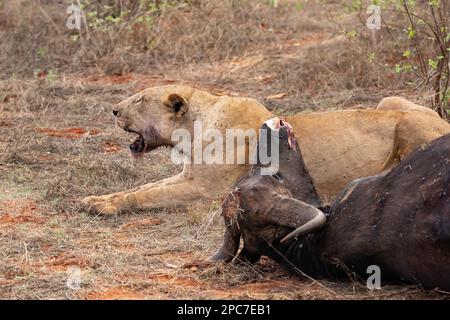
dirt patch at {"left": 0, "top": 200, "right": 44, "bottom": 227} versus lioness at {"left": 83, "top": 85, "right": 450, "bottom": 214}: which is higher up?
lioness at {"left": 83, "top": 85, "right": 450, "bottom": 214}

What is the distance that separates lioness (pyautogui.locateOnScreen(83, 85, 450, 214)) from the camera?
263 inches

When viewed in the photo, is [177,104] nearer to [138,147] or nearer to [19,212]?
[138,147]

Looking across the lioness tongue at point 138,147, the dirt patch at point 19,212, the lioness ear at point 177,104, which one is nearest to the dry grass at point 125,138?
the dirt patch at point 19,212

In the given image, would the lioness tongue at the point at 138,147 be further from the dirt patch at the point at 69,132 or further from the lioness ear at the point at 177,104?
the dirt patch at the point at 69,132

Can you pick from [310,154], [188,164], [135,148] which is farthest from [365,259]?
[135,148]

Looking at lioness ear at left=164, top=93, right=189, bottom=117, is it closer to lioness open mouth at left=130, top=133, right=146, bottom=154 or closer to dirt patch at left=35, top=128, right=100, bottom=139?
lioness open mouth at left=130, top=133, right=146, bottom=154

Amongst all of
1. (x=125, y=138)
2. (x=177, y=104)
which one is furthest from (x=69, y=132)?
(x=177, y=104)

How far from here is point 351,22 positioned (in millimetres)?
12852

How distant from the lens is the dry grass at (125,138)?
194 inches

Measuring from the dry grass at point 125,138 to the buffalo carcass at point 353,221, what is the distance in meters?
Answer: 0.12

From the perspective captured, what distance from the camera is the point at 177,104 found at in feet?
23.6

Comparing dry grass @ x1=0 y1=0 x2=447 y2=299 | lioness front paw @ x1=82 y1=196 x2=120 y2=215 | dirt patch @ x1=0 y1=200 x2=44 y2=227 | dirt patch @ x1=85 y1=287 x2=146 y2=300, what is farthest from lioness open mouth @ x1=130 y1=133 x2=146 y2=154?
dirt patch @ x1=85 y1=287 x2=146 y2=300

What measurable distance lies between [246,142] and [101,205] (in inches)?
43.0

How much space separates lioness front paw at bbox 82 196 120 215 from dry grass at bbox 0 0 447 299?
0.06m
